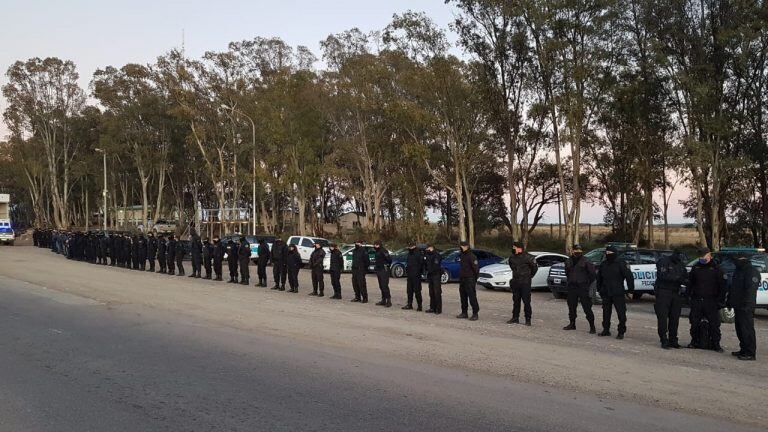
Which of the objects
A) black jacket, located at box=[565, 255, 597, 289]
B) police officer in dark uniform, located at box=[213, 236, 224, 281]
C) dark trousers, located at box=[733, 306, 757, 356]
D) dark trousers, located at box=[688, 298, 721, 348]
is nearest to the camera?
dark trousers, located at box=[733, 306, 757, 356]

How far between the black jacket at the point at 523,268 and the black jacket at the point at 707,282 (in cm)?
308

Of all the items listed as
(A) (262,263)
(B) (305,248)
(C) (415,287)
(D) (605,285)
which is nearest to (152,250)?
(B) (305,248)

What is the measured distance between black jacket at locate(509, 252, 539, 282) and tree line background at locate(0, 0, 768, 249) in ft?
62.5

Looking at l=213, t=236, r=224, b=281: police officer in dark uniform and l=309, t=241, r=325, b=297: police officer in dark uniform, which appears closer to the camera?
l=309, t=241, r=325, b=297: police officer in dark uniform

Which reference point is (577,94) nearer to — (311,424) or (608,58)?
(608,58)

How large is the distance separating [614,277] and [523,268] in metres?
1.97

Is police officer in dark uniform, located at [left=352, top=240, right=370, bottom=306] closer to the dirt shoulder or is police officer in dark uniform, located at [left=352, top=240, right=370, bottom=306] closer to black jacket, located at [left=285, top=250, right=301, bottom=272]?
the dirt shoulder

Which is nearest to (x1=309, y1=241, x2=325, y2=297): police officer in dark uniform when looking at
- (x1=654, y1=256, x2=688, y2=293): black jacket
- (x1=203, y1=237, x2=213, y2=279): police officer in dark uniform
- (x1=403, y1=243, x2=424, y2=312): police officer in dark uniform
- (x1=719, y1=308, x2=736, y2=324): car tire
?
(x1=403, y1=243, x2=424, y2=312): police officer in dark uniform

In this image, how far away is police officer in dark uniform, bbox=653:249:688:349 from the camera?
10.6m

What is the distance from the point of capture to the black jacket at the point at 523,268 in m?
12.9

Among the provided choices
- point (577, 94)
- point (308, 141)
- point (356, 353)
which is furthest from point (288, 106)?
point (356, 353)

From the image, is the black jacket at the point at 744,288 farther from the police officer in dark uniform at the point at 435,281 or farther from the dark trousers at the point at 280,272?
the dark trousers at the point at 280,272

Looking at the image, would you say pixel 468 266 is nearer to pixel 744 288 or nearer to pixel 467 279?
pixel 467 279

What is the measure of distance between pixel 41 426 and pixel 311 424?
2.45 m
